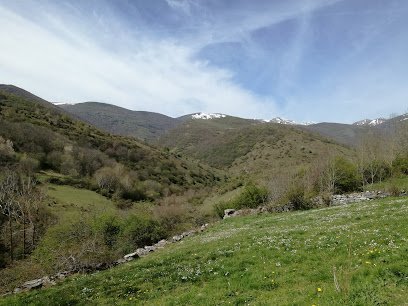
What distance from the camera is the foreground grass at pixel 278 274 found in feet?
37.3

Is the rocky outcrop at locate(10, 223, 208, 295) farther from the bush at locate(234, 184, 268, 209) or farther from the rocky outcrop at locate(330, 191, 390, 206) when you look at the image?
the bush at locate(234, 184, 268, 209)

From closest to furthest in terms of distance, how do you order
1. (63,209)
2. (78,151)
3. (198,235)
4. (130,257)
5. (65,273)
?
(65,273), (130,257), (198,235), (63,209), (78,151)

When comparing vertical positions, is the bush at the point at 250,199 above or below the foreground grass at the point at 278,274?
below

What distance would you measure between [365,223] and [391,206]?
25.5ft

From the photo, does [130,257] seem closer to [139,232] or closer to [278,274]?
[139,232]

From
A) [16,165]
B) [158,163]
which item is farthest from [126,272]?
[158,163]

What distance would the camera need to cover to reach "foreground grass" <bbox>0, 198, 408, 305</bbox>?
11383 millimetres

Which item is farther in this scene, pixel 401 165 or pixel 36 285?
pixel 401 165

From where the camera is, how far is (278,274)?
50.6 ft

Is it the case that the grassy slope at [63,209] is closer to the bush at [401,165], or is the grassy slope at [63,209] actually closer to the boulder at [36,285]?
the boulder at [36,285]

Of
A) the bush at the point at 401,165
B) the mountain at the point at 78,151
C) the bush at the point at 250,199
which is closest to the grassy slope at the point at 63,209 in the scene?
the mountain at the point at 78,151

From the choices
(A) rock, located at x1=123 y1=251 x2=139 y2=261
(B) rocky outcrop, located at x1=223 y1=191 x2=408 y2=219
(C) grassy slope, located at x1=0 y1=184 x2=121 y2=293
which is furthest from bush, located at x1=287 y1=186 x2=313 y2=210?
(C) grassy slope, located at x1=0 y1=184 x2=121 y2=293

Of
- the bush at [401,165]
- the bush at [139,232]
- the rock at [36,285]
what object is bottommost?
the bush at [139,232]

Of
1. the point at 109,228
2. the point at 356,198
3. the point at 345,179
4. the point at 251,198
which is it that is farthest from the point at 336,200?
the point at 109,228
